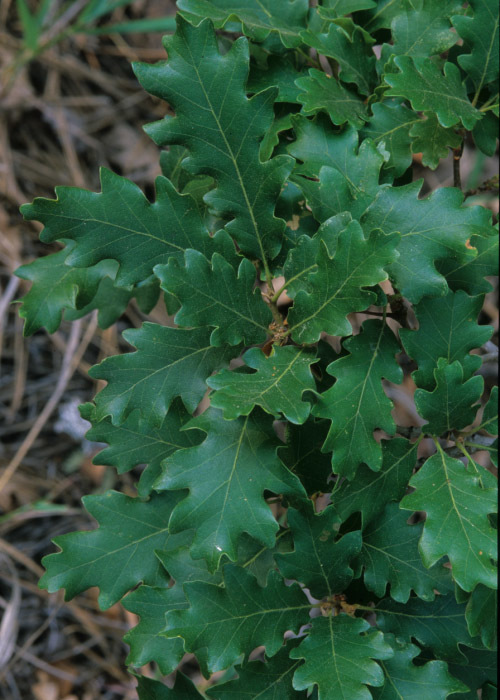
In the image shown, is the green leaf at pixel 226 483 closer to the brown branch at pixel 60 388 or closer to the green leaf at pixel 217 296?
the green leaf at pixel 217 296

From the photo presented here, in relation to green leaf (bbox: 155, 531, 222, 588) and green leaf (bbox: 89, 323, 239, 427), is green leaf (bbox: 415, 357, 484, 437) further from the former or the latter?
green leaf (bbox: 155, 531, 222, 588)

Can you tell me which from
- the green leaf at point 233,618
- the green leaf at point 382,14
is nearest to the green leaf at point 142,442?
the green leaf at point 233,618

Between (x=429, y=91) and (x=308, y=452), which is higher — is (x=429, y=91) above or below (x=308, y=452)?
above

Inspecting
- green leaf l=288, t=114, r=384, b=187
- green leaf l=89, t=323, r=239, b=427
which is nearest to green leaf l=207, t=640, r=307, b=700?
green leaf l=89, t=323, r=239, b=427

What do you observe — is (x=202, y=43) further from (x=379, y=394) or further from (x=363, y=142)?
(x=379, y=394)

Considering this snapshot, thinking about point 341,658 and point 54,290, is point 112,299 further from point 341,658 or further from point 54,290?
point 341,658

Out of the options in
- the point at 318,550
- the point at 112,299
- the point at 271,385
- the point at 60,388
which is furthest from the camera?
the point at 60,388

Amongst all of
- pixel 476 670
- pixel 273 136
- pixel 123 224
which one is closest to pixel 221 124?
pixel 273 136
